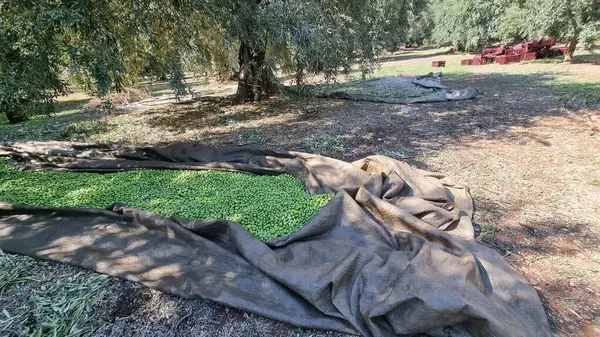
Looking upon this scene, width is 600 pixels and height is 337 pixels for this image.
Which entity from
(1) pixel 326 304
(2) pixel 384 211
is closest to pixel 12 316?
(1) pixel 326 304

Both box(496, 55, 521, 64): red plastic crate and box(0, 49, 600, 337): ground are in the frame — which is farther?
box(496, 55, 521, 64): red plastic crate

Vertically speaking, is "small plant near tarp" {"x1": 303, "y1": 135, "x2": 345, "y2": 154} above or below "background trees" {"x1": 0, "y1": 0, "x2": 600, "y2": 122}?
below

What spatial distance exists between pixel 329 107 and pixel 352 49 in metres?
1.40

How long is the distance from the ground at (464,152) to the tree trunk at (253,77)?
15.9 inches

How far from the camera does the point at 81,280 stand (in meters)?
1.99

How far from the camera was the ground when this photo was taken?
5.88 ft

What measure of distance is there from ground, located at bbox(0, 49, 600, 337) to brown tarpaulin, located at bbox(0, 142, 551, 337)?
0.13m

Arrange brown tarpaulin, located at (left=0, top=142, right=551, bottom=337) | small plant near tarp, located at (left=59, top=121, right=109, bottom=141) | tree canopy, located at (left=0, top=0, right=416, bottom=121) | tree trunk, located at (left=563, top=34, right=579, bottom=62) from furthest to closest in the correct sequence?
tree trunk, located at (left=563, top=34, right=579, bottom=62)
small plant near tarp, located at (left=59, top=121, right=109, bottom=141)
tree canopy, located at (left=0, top=0, right=416, bottom=121)
brown tarpaulin, located at (left=0, top=142, right=551, bottom=337)

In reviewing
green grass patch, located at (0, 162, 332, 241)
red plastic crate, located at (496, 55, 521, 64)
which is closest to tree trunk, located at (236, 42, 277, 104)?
green grass patch, located at (0, 162, 332, 241)

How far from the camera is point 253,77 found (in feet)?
24.4

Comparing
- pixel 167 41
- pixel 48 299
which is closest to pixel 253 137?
pixel 167 41

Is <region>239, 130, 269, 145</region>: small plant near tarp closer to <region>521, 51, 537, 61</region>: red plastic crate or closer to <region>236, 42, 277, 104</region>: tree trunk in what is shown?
<region>236, 42, 277, 104</region>: tree trunk

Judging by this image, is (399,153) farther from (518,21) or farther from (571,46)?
(518,21)

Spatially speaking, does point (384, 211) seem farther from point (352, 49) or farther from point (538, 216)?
point (352, 49)
